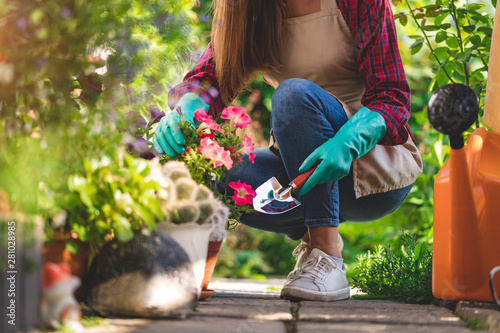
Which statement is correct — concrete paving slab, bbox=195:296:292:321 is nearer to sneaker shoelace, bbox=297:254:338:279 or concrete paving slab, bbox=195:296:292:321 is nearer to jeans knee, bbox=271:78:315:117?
sneaker shoelace, bbox=297:254:338:279

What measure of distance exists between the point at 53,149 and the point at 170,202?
11.0 inches

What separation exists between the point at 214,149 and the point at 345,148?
371 millimetres

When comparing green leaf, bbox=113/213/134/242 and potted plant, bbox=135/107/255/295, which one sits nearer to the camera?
green leaf, bbox=113/213/134/242

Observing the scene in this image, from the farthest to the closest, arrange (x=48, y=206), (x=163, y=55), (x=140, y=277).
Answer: (x=163, y=55), (x=140, y=277), (x=48, y=206)

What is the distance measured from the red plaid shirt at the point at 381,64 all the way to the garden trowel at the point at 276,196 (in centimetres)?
28

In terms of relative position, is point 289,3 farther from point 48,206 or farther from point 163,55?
point 48,206

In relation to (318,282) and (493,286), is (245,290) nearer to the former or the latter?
(318,282)

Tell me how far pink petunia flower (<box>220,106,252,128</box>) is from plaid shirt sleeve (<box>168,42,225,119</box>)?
33 centimetres

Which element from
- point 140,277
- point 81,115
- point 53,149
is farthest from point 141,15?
point 140,277

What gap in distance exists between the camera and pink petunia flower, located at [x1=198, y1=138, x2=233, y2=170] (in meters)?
1.26

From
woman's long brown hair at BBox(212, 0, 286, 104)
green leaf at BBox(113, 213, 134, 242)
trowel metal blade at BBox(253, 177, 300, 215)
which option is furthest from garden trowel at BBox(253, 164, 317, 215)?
green leaf at BBox(113, 213, 134, 242)

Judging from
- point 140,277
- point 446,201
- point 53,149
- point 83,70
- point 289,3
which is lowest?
point 140,277

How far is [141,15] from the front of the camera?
111 centimetres

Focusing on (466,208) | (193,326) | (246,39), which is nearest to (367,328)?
(193,326)
